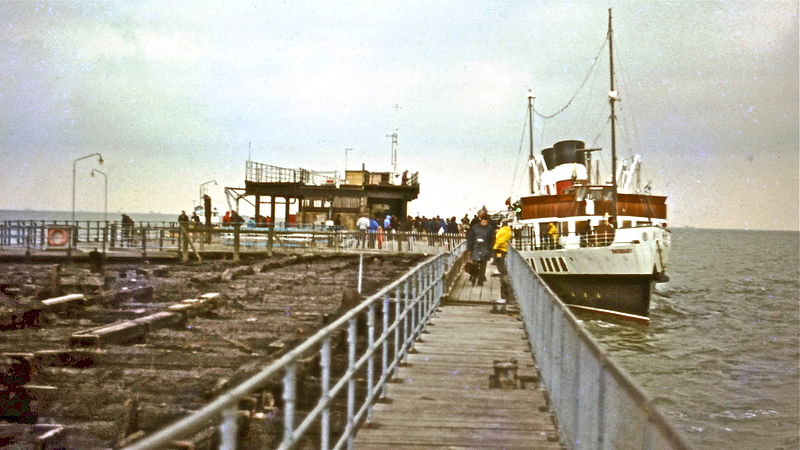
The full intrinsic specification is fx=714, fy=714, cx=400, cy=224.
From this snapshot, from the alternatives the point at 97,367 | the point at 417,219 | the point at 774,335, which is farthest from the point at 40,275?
the point at 417,219

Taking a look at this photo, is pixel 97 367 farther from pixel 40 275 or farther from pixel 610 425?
pixel 40 275

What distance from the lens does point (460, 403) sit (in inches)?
334

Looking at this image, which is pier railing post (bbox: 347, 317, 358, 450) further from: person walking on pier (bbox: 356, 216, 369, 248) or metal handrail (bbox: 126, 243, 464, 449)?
person walking on pier (bbox: 356, 216, 369, 248)

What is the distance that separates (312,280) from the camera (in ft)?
98.8

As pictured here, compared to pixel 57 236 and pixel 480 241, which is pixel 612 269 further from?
pixel 57 236

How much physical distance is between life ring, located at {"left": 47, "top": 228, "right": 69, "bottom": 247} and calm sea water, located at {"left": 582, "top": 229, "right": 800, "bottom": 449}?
24.6 metres

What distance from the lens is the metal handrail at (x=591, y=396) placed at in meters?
3.08

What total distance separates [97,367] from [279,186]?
42320 mm

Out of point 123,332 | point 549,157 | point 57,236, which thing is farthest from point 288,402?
point 549,157

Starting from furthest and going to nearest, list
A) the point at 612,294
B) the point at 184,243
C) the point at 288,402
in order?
1. the point at 184,243
2. the point at 612,294
3. the point at 288,402

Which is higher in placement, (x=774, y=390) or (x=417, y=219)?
(x=417, y=219)

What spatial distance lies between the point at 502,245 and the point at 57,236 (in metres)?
22.2

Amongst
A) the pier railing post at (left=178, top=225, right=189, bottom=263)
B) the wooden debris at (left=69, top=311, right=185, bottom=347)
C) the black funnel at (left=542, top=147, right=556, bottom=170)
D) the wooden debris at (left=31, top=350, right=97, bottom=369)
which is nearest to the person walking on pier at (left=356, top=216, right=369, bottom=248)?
the pier railing post at (left=178, top=225, right=189, bottom=263)

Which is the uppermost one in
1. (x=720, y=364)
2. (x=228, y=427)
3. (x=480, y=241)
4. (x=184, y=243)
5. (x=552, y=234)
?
(x=552, y=234)
